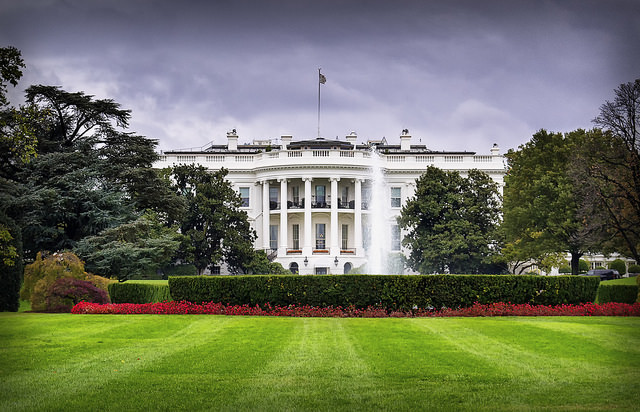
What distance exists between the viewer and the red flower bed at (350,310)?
20812 mm

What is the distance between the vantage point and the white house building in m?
58.2

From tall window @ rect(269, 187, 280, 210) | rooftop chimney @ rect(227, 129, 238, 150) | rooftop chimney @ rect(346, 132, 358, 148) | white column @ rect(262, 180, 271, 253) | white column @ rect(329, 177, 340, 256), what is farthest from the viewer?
rooftop chimney @ rect(346, 132, 358, 148)

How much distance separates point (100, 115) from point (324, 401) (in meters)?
23.2

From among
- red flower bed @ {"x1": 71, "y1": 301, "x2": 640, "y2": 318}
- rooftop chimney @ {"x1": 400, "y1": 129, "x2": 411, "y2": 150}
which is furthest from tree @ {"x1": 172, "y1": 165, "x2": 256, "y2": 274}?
rooftop chimney @ {"x1": 400, "y1": 129, "x2": 411, "y2": 150}

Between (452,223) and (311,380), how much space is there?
3790 cm

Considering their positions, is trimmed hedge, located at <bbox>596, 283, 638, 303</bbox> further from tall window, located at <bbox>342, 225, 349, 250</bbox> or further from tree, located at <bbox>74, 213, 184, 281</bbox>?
tall window, located at <bbox>342, 225, 349, 250</bbox>

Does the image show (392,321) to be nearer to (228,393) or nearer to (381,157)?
(228,393)

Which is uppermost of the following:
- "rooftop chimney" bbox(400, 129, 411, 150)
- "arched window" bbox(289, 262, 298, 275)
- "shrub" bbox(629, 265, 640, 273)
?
"rooftop chimney" bbox(400, 129, 411, 150)

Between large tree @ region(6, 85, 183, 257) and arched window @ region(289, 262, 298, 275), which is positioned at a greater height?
large tree @ region(6, 85, 183, 257)

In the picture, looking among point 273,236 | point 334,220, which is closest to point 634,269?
point 334,220

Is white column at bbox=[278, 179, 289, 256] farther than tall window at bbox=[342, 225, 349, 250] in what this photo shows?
No

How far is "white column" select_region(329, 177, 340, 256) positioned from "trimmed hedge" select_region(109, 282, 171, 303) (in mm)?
33393

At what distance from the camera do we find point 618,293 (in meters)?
25.1

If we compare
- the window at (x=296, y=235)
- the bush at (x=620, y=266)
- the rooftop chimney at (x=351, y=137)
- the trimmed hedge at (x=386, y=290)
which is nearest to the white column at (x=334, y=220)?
the window at (x=296, y=235)
